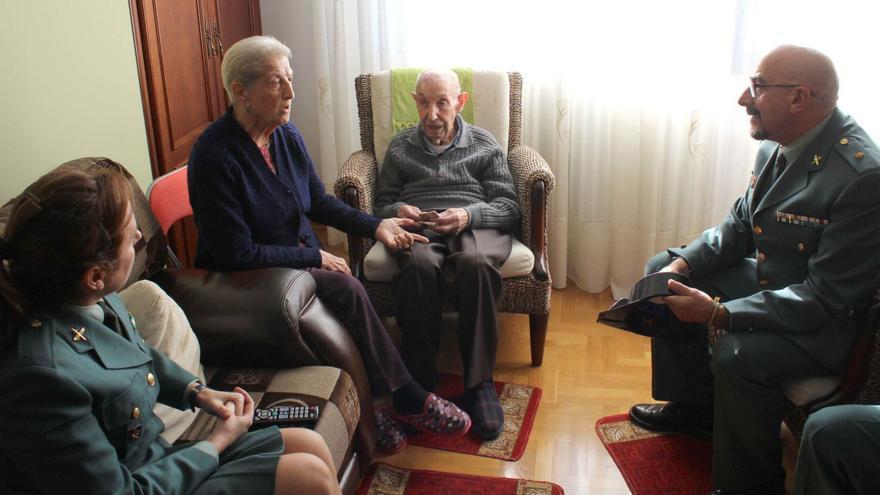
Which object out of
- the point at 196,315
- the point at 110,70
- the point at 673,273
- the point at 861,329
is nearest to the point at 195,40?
the point at 110,70

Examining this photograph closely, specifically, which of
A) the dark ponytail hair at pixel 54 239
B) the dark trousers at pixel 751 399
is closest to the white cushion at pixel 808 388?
the dark trousers at pixel 751 399

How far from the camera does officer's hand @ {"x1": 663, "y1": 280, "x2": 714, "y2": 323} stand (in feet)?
6.49

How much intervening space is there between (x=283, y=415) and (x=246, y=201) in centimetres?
70

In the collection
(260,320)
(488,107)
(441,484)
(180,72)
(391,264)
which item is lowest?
(441,484)

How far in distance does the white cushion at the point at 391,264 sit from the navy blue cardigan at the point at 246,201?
25cm

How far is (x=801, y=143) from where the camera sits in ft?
6.53

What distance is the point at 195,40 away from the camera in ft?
9.65

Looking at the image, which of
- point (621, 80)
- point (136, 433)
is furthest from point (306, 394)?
point (621, 80)

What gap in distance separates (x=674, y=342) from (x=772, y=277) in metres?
0.35

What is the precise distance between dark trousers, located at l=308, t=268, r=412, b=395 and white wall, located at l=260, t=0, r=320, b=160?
5.49 ft

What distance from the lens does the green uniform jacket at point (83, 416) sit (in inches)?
45.8

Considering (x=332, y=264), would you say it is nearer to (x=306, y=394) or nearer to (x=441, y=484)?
(x=306, y=394)

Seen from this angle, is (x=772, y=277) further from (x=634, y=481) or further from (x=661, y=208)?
(x=661, y=208)

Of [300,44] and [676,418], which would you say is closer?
[676,418]
